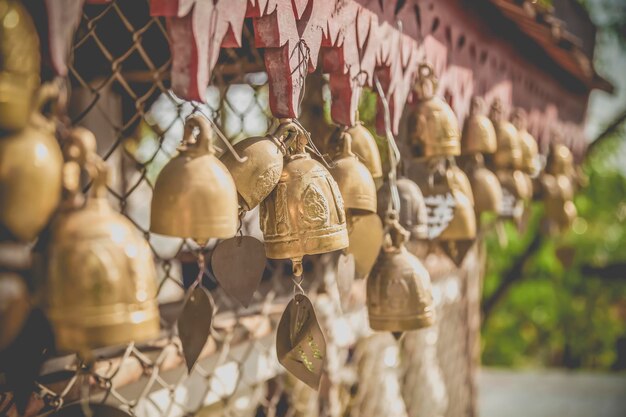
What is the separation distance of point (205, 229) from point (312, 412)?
2044mm

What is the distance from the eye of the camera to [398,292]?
1.65 meters

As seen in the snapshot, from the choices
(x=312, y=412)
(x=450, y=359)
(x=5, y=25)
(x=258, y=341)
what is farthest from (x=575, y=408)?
(x=5, y=25)

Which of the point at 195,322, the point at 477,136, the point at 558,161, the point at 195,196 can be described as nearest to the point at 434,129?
the point at 477,136

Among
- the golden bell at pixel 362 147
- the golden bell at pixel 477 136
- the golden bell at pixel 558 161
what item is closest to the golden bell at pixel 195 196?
the golden bell at pixel 362 147

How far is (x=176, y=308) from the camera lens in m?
2.51

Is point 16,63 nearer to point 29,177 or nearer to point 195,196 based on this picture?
point 29,177

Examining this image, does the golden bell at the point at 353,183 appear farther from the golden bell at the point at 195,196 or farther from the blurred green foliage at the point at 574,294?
the blurred green foliage at the point at 574,294

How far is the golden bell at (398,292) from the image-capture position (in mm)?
1646

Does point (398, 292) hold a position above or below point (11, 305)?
below

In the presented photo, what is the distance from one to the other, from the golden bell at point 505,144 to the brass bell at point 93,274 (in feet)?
7.04

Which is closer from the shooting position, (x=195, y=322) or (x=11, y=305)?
(x=11, y=305)

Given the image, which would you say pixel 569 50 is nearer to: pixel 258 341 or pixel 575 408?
pixel 258 341

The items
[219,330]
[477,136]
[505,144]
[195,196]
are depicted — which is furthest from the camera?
[505,144]

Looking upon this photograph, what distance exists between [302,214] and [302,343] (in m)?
0.34
